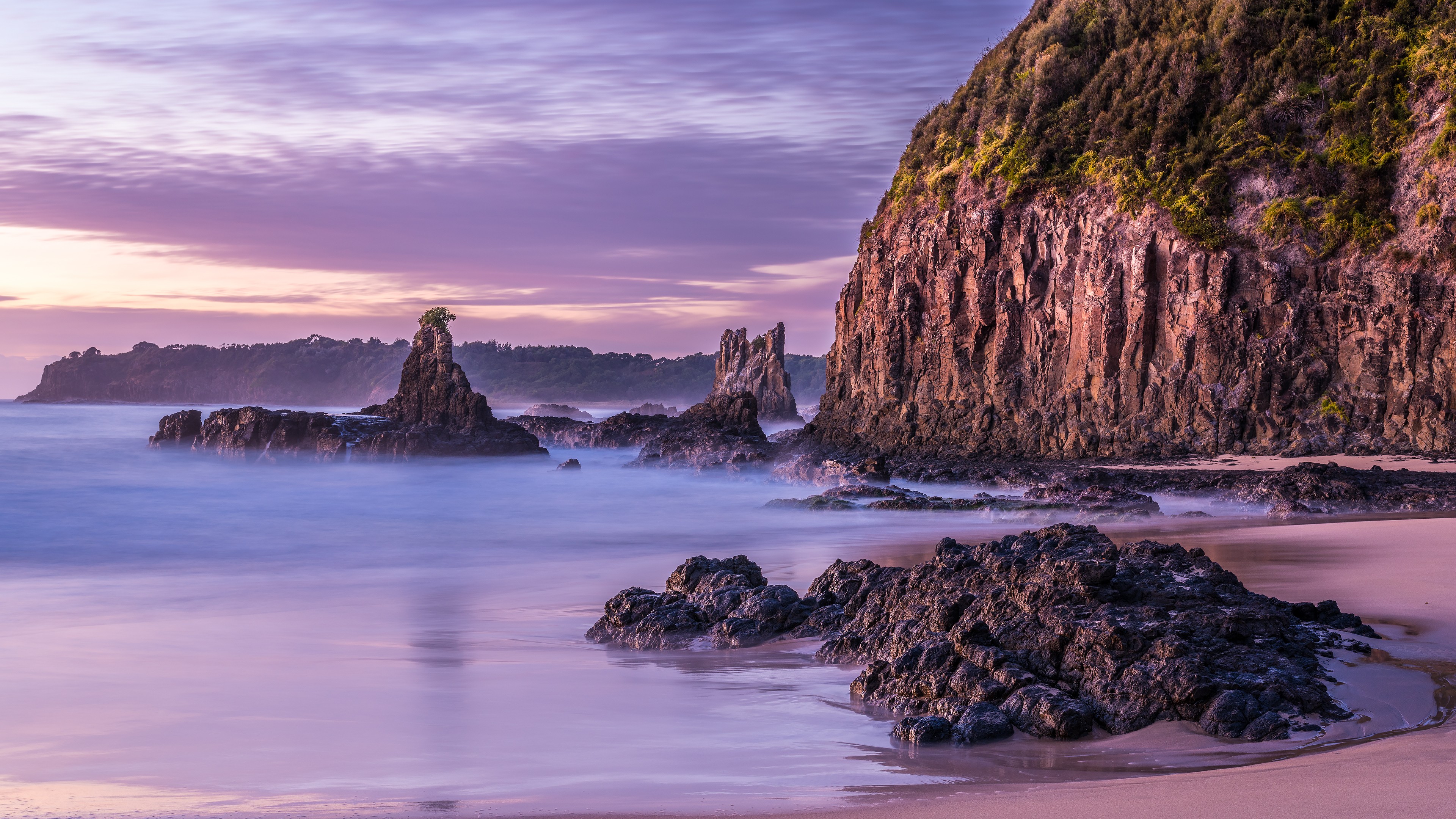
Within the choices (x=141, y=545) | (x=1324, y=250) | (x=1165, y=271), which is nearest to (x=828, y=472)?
(x=1165, y=271)

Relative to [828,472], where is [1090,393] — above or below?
above

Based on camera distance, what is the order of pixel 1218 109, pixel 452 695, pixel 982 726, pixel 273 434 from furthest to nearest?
pixel 273 434, pixel 1218 109, pixel 452 695, pixel 982 726

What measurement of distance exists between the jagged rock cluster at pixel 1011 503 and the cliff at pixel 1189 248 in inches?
294

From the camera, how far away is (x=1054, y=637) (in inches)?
227

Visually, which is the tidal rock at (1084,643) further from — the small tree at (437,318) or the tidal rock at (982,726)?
the small tree at (437,318)

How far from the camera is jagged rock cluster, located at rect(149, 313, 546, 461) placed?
3506cm

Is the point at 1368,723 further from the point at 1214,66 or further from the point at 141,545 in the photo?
the point at 1214,66

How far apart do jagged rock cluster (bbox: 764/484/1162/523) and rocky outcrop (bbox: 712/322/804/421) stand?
4498cm

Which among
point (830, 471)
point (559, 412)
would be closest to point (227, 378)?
point (559, 412)

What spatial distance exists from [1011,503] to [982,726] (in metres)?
13.5

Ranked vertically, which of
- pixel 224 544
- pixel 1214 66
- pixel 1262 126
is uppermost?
pixel 1214 66

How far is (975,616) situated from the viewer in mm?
6352

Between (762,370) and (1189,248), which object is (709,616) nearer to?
(1189,248)

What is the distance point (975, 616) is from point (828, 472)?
18.8 meters
